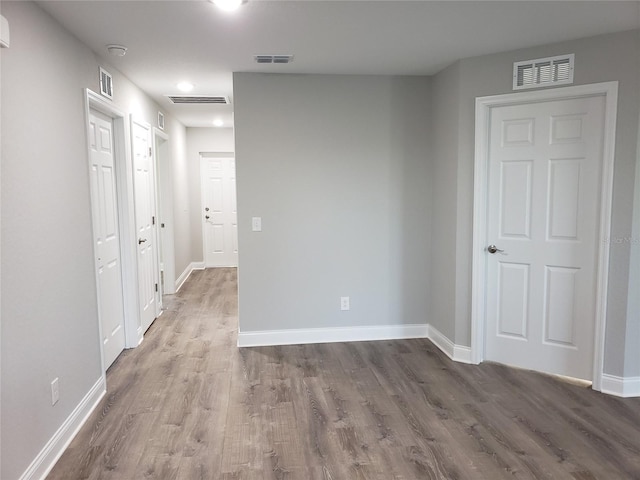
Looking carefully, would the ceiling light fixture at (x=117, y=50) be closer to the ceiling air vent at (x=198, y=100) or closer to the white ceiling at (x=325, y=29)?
the white ceiling at (x=325, y=29)

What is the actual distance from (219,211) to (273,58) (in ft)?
16.0

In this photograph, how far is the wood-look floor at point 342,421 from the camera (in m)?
2.35

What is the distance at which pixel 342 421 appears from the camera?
9.25 feet

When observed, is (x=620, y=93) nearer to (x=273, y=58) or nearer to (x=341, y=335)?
(x=273, y=58)

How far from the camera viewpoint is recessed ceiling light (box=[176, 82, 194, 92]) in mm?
4270

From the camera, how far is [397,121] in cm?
412

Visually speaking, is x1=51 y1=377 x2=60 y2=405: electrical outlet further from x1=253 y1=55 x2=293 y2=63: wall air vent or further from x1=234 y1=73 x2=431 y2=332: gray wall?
x1=253 y1=55 x2=293 y2=63: wall air vent

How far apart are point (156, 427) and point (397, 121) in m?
3.06

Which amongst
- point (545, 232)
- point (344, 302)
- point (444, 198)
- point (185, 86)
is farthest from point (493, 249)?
point (185, 86)

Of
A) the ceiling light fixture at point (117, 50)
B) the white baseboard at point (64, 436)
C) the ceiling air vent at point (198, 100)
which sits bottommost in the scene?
the white baseboard at point (64, 436)

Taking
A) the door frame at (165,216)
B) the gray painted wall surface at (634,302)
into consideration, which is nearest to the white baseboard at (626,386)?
the gray painted wall surface at (634,302)

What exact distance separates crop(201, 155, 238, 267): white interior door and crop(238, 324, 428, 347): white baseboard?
4026mm

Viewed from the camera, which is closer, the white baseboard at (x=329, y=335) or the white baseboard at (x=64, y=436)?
the white baseboard at (x=64, y=436)

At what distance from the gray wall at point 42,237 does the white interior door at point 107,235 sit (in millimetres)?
330
